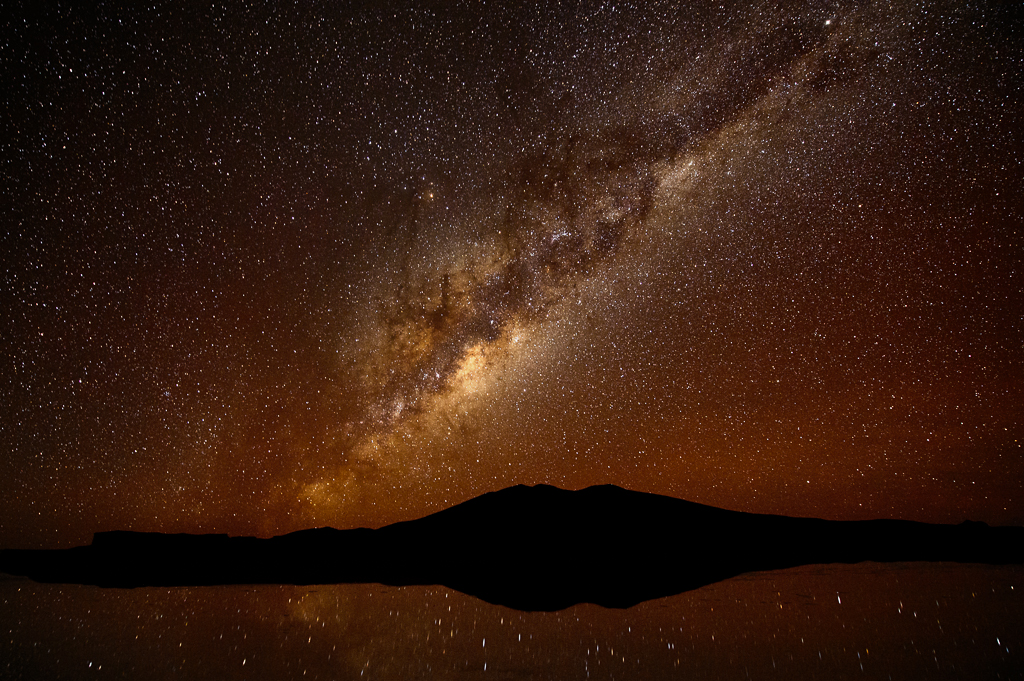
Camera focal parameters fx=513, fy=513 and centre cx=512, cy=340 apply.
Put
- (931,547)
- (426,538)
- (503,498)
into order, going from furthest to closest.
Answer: (503,498), (426,538), (931,547)

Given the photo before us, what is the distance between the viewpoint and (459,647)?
1.82 m

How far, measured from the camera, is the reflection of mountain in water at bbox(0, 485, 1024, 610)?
31.4 feet

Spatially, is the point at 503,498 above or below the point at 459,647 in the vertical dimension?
above

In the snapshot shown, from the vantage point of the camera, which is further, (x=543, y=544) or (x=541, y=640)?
(x=543, y=544)

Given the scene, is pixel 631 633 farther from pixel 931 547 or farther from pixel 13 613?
pixel 931 547

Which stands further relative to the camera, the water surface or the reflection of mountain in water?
the reflection of mountain in water

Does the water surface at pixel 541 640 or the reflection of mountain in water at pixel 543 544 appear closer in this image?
the water surface at pixel 541 640

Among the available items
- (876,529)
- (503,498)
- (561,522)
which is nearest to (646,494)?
(561,522)

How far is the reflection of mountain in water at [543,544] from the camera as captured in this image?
9.59 meters

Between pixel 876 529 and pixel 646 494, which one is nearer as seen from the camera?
pixel 876 529

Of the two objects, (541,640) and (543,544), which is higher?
(543,544)

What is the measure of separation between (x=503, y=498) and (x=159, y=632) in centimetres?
2399

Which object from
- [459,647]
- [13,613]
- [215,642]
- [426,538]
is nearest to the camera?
[459,647]

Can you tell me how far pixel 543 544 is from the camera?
17.6 meters
